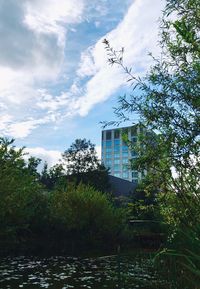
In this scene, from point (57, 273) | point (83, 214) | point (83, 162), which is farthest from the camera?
point (83, 162)

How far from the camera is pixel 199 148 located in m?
7.19

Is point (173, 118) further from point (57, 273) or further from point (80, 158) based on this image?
point (80, 158)

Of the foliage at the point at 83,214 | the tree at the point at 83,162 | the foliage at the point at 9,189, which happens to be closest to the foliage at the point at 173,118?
the foliage at the point at 9,189

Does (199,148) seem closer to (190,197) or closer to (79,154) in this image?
(190,197)

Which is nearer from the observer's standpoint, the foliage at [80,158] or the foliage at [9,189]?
the foliage at [9,189]

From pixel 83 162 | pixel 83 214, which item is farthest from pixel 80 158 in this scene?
pixel 83 214

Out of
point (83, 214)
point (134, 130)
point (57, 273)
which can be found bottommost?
point (57, 273)

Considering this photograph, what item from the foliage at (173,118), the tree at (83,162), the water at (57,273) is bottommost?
the water at (57,273)

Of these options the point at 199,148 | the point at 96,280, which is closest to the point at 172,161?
the point at 199,148

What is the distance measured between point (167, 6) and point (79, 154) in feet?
294

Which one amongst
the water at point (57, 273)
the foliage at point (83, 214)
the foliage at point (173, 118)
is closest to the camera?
the foliage at point (173, 118)

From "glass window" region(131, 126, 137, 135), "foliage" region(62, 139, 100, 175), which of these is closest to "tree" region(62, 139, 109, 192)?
"foliage" region(62, 139, 100, 175)

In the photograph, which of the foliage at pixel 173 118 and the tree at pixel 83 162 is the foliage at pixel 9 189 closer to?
the foliage at pixel 173 118

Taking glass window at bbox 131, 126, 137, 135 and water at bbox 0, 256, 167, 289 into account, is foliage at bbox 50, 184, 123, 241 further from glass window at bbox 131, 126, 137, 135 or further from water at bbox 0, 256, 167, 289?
glass window at bbox 131, 126, 137, 135
